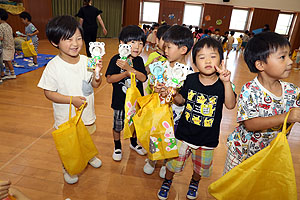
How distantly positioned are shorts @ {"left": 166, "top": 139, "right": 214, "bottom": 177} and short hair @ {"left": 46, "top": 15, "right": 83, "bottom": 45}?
1036mm

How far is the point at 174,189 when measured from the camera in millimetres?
1727

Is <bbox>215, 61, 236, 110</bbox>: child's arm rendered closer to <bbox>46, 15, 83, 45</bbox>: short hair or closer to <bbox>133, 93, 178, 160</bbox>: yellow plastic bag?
<bbox>133, 93, 178, 160</bbox>: yellow plastic bag

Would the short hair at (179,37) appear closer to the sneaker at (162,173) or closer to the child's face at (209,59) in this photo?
the child's face at (209,59)

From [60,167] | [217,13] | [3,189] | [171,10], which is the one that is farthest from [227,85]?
Answer: [217,13]

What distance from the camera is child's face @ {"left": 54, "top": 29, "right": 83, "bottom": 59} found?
4.41ft

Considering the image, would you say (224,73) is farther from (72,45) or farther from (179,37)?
(72,45)

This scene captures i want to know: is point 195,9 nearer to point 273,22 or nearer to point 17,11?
point 273,22

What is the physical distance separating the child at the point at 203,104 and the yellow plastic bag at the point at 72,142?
2.18 ft

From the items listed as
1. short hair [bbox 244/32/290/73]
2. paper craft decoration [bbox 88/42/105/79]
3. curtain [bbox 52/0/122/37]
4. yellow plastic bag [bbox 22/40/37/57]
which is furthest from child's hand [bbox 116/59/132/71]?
curtain [bbox 52/0/122/37]

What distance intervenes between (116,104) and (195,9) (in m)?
15.2

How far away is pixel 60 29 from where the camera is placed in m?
1.31

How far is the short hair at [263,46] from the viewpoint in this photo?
3.52ft

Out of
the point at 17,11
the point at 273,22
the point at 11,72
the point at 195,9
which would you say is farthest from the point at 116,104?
the point at 273,22

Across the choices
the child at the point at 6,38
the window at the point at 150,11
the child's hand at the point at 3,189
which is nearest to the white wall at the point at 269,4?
the window at the point at 150,11
